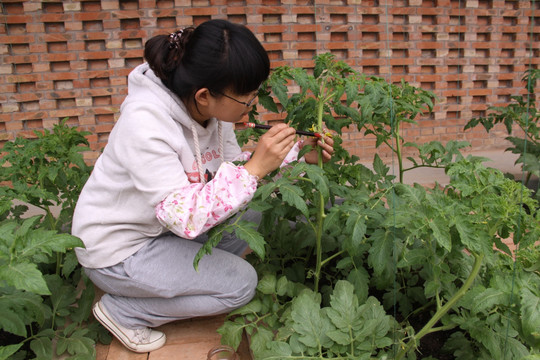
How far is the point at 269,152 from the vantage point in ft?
4.51

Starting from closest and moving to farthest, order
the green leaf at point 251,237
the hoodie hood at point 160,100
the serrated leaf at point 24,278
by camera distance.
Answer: the serrated leaf at point 24,278
the green leaf at point 251,237
the hoodie hood at point 160,100

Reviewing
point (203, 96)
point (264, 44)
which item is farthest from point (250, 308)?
point (264, 44)

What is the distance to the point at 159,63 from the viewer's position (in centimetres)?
145

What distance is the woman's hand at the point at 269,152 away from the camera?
138 cm

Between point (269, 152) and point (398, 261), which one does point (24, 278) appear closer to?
point (269, 152)

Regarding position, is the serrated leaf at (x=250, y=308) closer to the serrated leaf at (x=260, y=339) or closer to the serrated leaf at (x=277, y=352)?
the serrated leaf at (x=260, y=339)

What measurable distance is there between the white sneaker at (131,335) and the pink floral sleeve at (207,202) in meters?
0.44

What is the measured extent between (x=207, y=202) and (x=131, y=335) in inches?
22.6

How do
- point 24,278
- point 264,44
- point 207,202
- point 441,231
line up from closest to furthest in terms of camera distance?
point 24,278 → point 441,231 → point 207,202 → point 264,44

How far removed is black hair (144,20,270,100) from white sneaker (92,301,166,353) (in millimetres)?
796

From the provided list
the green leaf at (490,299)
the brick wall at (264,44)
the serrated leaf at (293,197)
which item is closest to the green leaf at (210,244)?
the serrated leaf at (293,197)

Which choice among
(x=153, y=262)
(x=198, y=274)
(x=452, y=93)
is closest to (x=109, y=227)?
(x=153, y=262)

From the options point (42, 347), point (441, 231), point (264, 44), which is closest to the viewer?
point (441, 231)

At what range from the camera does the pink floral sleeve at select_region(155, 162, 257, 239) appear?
1.31m
